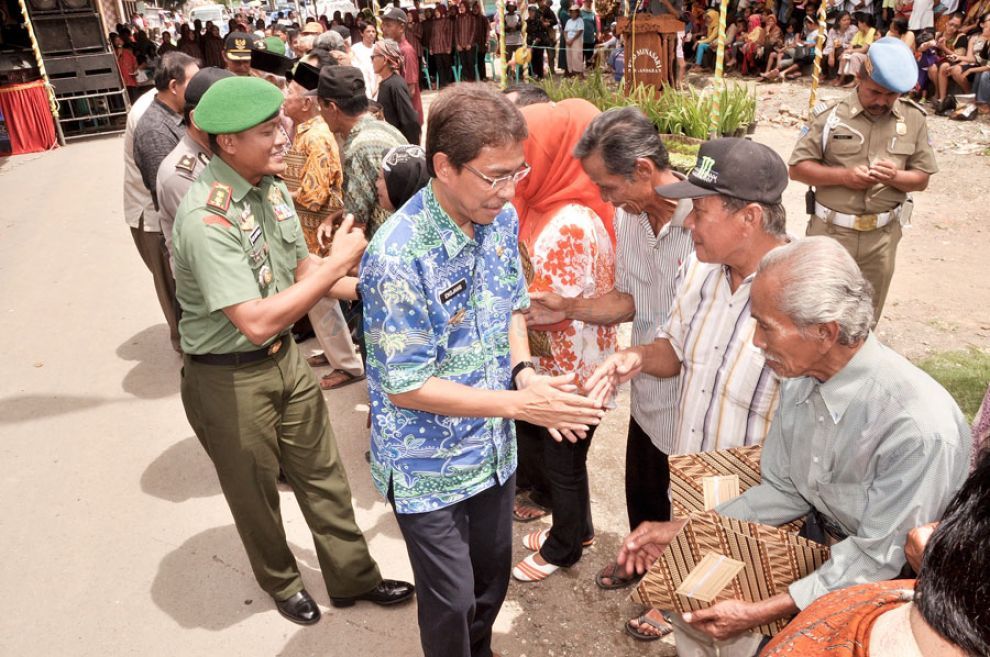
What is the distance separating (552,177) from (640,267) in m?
0.50

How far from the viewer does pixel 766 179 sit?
2.20 metres

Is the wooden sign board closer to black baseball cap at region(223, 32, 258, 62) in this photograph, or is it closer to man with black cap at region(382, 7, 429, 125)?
man with black cap at region(382, 7, 429, 125)

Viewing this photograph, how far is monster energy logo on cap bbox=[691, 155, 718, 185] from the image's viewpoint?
2.22m

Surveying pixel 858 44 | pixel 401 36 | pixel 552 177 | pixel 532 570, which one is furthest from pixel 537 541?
pixel 858 44

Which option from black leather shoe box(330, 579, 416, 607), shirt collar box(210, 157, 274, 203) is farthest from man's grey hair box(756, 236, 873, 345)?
black leather shoe box(330, 579, 416, 607)

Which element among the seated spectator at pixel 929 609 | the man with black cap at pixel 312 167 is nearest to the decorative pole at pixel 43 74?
the man with black cap at pixel 312 167

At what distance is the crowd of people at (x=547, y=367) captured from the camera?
1737 millimetres

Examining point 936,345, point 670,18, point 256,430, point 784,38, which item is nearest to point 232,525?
point 256,430

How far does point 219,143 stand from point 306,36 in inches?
323

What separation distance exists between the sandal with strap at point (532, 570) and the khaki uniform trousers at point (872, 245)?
2.84m

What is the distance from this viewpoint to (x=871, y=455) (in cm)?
176

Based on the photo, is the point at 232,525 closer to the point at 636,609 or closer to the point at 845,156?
the point at 636,609

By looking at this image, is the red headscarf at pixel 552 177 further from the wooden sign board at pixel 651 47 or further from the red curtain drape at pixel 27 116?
the red curtain drape at pixel 27 116

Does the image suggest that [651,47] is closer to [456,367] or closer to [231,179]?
[231,179]
